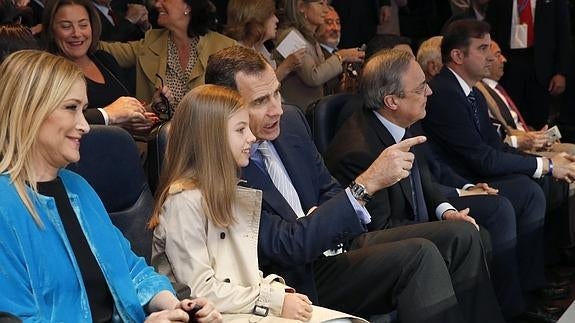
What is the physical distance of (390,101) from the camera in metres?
4.33

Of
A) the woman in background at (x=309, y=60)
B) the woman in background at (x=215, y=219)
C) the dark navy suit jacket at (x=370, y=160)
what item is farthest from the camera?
the woman in background at (x=309, y=60)

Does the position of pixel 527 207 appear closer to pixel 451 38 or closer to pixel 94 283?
pixel 451 38

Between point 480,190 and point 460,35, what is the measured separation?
2.91 ft

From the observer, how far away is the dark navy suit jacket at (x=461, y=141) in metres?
5.13

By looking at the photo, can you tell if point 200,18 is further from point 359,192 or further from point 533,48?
point 533,48

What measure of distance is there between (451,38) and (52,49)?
193cm

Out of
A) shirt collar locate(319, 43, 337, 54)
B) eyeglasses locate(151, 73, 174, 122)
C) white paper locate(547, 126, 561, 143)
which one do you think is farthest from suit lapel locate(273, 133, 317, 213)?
shirt collar locate(319, 43, 337, 54)

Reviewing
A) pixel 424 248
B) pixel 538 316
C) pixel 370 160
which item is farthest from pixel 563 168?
pixel 424 248

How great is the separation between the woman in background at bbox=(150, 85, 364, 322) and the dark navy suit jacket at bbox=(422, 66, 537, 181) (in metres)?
2.04

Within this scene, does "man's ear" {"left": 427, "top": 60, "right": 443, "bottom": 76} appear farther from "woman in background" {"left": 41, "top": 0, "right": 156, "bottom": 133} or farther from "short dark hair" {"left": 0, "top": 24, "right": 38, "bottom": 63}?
"short dark hair" {"left": 0, "top": 24, "right": 38, "bottom": 63}

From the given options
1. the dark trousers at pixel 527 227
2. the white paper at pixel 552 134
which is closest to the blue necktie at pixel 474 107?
the dark trousers at pixel 527 227

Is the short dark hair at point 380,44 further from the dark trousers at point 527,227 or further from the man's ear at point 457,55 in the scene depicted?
the dark trousers at point 527,227

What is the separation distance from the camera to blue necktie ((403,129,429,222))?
436 centimetres

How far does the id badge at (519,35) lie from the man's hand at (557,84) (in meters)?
0.31
